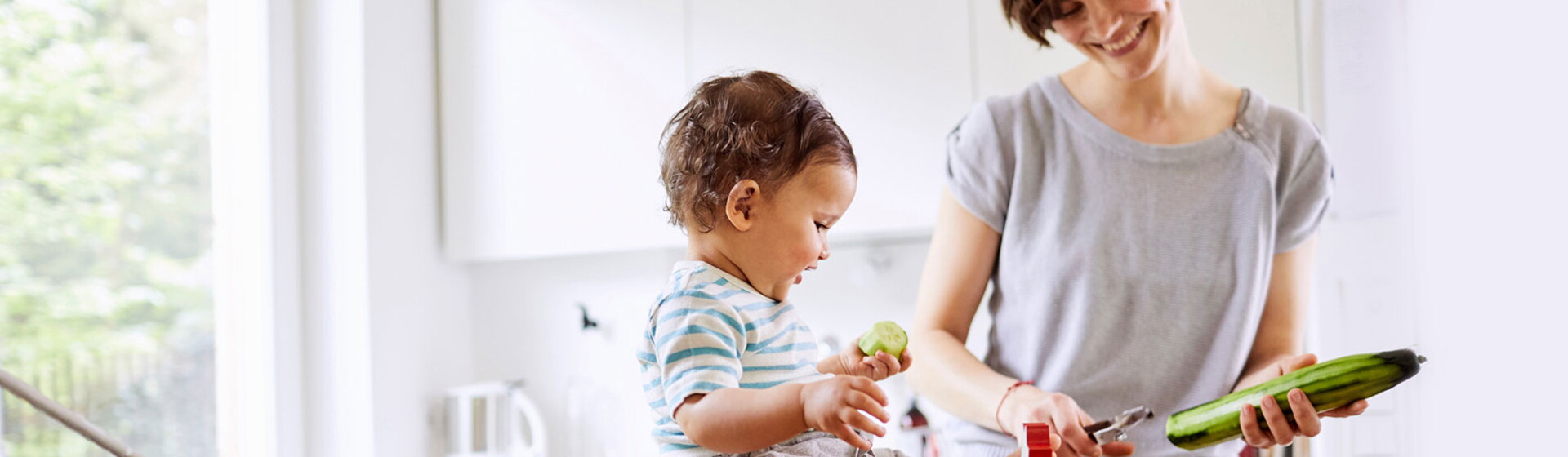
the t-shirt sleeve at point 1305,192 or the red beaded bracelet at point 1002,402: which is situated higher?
the t-shirt sleeve at point 1305,192

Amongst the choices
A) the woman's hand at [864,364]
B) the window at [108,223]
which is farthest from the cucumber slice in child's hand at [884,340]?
the window at [108,223]

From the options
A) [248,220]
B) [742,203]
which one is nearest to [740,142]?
[742,203]

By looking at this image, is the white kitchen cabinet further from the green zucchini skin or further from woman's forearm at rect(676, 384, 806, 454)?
woman's forearm at rect(676, 384, 806, 454)

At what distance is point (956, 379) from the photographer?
118 cm

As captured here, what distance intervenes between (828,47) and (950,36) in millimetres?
228

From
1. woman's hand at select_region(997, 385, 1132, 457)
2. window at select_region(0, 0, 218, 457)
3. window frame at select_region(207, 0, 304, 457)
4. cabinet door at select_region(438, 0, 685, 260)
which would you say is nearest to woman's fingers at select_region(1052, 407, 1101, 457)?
woman's hand at select_region(997, 385, 1132, 457)

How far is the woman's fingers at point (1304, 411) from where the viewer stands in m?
0.89

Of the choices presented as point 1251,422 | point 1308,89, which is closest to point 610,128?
point 1308,89

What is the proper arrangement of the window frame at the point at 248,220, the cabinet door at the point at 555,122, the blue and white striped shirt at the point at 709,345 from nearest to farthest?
the blue and white striped shirt at the point at 709,345 < the window frame at the point at 248,220 < the cabinet door at the point at 555,122

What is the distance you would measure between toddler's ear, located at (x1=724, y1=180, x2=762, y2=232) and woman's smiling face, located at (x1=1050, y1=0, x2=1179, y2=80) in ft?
1.54

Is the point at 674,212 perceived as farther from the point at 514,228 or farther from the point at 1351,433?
the point at 514,228

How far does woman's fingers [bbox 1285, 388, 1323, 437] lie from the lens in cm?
89

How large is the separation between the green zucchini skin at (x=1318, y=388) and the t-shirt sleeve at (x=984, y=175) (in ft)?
1.14

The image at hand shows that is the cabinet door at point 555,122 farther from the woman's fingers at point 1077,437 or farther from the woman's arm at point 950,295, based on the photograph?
the woman's fingers at point 1077,437
